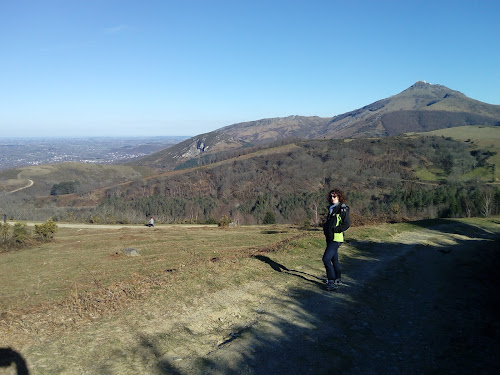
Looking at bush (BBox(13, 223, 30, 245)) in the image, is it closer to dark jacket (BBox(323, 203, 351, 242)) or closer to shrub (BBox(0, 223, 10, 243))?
shrub (BBox(0, 223, 10, 243))

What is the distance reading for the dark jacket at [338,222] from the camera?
8.49 metres

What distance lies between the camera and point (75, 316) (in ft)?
23.5

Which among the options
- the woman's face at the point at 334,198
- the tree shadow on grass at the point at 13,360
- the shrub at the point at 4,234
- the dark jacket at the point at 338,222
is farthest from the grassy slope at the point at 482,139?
the tree shadow on grass at the point at 13,360

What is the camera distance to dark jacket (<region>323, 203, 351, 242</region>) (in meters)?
8.49

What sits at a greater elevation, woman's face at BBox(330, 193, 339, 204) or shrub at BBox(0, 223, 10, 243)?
woman's face at BBox(330, 193, 339, 204)

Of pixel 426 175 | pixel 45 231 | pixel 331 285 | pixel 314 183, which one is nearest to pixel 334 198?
pixel 331 285

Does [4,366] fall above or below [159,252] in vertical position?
above

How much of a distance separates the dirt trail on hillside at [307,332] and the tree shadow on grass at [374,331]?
2 cm

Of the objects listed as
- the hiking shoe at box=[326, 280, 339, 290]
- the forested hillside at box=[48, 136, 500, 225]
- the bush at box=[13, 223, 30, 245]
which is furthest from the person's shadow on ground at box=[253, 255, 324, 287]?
the forested hillside at box=[48, 136, 500, 225]

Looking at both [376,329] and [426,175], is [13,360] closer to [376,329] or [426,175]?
[376,329]

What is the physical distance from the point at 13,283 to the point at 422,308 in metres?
16.3

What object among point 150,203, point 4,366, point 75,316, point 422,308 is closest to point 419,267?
point 422,308

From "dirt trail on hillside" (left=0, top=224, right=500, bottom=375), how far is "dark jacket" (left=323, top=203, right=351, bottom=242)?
1510 millimetres

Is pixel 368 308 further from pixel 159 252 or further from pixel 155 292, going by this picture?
pixel 159 252
